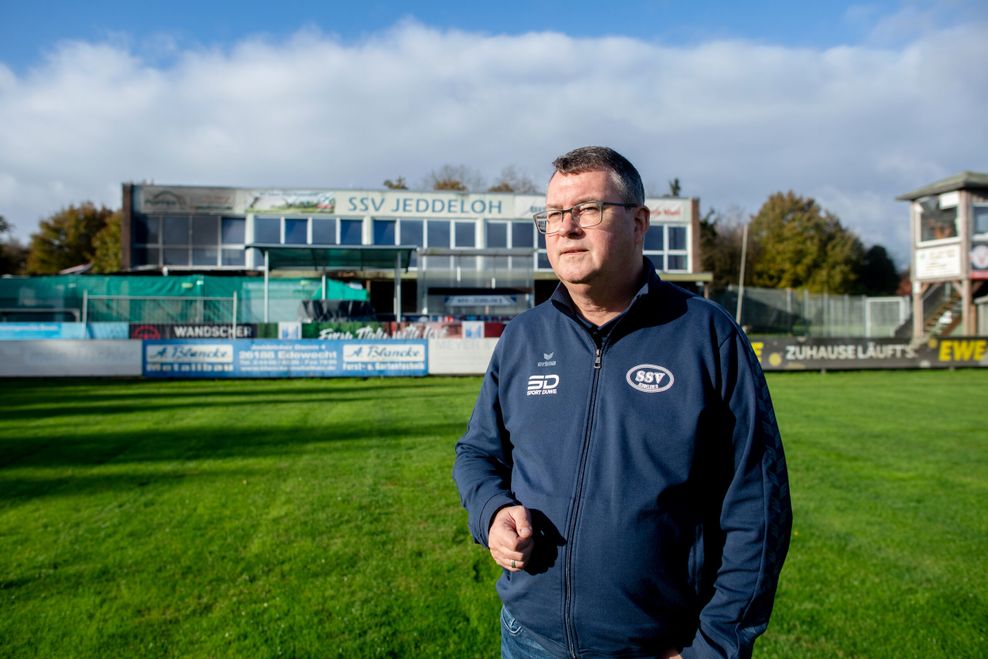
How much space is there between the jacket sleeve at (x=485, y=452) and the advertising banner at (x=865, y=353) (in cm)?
2377

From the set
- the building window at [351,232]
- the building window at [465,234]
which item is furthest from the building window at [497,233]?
the building window at [351,232]

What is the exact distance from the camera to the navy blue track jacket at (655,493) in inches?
83.4

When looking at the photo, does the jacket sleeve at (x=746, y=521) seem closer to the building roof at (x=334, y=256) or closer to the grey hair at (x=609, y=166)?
the grey hair at (x=609, y=166)

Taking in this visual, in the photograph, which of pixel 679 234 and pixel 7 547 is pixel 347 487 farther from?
pixel 679 234

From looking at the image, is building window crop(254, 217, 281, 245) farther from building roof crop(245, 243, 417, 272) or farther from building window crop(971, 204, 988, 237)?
building window crop(971, 204, 988, 237)

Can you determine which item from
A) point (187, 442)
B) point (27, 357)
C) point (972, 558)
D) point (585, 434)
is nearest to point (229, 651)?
point (585, 434)

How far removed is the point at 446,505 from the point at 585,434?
5466 mm

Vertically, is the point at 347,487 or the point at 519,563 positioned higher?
the point at 519,563

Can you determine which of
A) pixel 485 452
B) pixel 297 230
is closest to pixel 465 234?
pixel 297 230

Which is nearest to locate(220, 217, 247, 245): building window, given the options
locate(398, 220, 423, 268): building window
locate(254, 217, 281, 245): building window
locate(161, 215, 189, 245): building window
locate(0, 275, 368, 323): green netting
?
locate(254, 217, 281, 245): building window

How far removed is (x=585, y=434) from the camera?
7.47ft

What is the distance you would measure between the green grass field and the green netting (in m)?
14.2

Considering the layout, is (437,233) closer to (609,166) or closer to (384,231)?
(384,231)

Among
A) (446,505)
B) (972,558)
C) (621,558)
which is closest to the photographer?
(621,558)
